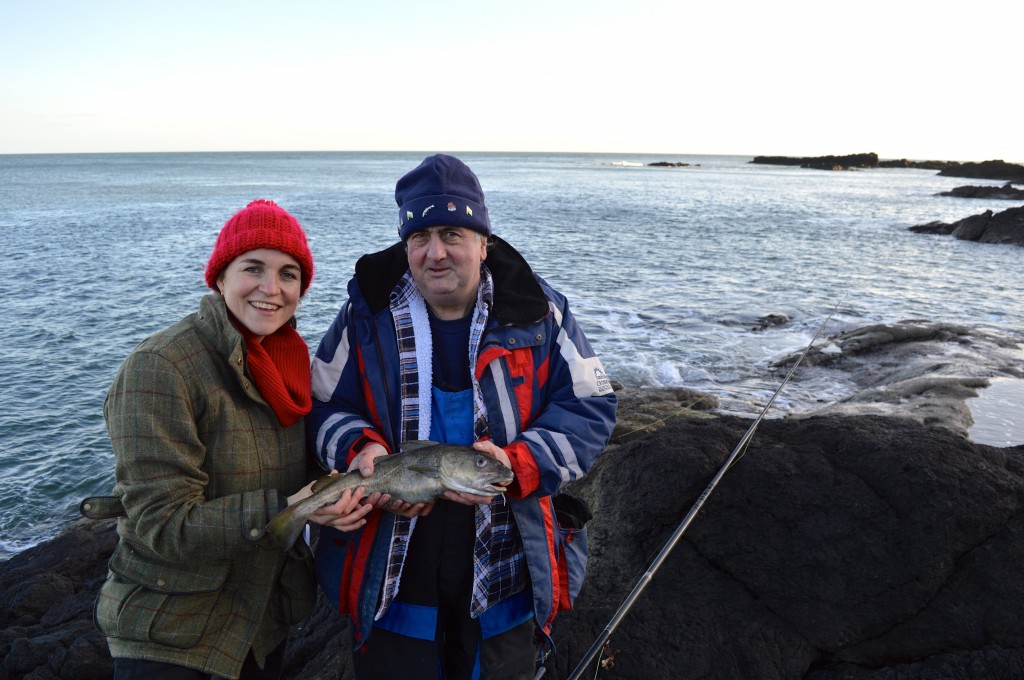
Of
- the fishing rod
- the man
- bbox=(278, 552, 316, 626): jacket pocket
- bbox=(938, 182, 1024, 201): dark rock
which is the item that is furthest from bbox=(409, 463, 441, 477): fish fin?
bbox=(938, 182, 1024, 201): dark rock

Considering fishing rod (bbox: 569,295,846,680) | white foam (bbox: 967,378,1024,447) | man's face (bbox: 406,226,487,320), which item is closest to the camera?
man's face (bbox: 406,226,487,320)

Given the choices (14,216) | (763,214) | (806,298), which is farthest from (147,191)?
(806,298)

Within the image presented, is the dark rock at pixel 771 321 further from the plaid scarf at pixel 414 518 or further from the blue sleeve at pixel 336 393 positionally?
the blue sleeve at pixel 336 393

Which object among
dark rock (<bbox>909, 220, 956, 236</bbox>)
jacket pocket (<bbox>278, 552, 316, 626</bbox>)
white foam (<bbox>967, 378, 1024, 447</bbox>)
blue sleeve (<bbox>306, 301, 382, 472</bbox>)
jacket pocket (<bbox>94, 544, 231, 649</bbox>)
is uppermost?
blue sleeve (<bbox>306, 301, 382, 472</bbox>)

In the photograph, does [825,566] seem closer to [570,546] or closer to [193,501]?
[570,546]

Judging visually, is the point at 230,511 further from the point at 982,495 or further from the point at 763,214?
the point at 763,214

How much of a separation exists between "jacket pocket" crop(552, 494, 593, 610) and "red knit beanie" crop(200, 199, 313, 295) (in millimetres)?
1888

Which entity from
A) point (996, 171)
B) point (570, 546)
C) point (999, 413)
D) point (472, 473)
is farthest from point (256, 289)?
point (996, 171)

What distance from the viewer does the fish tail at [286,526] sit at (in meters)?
2.73

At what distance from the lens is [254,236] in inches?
113

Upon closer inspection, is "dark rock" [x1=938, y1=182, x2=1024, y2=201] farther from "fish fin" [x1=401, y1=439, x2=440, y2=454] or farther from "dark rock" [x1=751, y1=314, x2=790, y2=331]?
"fish fin" [x1=401, y1=439, x2=440, y2=454]

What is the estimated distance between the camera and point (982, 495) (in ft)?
13.4

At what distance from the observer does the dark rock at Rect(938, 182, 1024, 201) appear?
199 ft

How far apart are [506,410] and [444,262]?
2.59 feet
